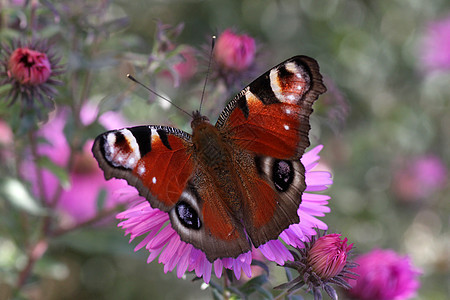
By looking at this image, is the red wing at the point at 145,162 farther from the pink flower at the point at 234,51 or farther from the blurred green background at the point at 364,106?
the blurred green background at the point at 364,106

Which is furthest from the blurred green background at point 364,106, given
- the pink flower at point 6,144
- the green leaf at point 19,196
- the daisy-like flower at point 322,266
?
the daisy-like flower at point 322,266

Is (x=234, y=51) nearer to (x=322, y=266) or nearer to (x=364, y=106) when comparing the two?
(x=322, y=266)

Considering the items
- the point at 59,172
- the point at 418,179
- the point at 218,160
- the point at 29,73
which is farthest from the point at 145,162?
the point at 418,179

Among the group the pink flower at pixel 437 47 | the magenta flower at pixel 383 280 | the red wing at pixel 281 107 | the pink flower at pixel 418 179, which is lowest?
the magenta flower at pixel 383 280

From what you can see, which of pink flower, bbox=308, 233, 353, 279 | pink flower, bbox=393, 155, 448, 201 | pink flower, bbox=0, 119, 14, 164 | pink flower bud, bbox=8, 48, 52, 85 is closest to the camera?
pink flower, bbox=308, 233, 353, 279

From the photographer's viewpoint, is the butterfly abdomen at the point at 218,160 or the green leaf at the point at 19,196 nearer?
the butterfly abdomen at the point at 218,160

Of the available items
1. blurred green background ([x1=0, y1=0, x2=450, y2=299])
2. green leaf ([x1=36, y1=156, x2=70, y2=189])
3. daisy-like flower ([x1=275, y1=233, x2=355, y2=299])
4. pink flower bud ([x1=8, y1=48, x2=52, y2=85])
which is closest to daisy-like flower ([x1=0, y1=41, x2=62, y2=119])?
pink flower bud ([x1=8, y1=48, x2=52, y2=85])

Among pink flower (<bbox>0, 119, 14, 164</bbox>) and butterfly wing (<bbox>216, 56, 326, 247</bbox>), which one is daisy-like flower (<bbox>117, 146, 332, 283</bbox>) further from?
pink flower (<bbox>0, 119, 14, 164</bbox>)

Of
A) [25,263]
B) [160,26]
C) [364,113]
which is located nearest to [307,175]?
[160,26]

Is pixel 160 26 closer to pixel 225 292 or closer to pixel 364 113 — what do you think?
pixel 225 292
